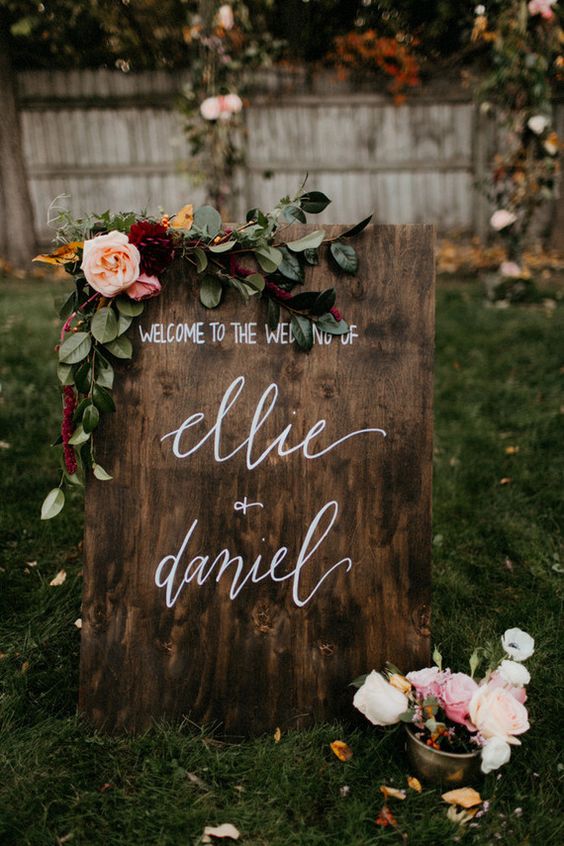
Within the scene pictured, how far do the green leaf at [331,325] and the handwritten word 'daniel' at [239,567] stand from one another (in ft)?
1.42

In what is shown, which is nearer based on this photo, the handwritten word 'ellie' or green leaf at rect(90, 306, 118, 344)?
green leaf at rect(90, 306, 118, 344)

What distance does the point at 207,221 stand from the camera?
165 cm

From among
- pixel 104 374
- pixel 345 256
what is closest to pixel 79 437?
pixel 104 374

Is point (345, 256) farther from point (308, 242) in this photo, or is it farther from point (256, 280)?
point (256, 280)

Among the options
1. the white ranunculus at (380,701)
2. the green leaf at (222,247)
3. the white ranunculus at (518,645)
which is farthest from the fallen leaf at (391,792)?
the green leaf at (222,247)

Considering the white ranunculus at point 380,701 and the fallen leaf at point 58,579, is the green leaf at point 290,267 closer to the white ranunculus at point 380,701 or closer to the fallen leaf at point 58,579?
the white ranunculus at point 380,701

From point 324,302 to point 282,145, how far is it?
647 centimetres

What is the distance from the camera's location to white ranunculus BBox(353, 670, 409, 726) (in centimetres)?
163

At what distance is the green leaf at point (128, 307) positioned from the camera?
162 cm

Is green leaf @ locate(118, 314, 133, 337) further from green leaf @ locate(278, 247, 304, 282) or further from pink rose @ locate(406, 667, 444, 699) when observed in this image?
pink rose @ locate(406, 667, 444, 699)

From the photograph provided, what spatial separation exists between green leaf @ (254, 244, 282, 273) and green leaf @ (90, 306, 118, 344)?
379mm

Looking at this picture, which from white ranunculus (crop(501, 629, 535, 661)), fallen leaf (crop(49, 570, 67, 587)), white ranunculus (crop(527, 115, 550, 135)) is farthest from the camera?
white ranunculus (crop(527, 115, 550, 135))

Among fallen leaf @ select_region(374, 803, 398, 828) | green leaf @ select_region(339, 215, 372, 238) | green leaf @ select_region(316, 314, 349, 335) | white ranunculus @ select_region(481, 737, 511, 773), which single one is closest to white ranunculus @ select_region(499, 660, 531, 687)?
white ranunculus @ select_region(481, 737, 511, 773)

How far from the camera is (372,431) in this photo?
68.3 inches
